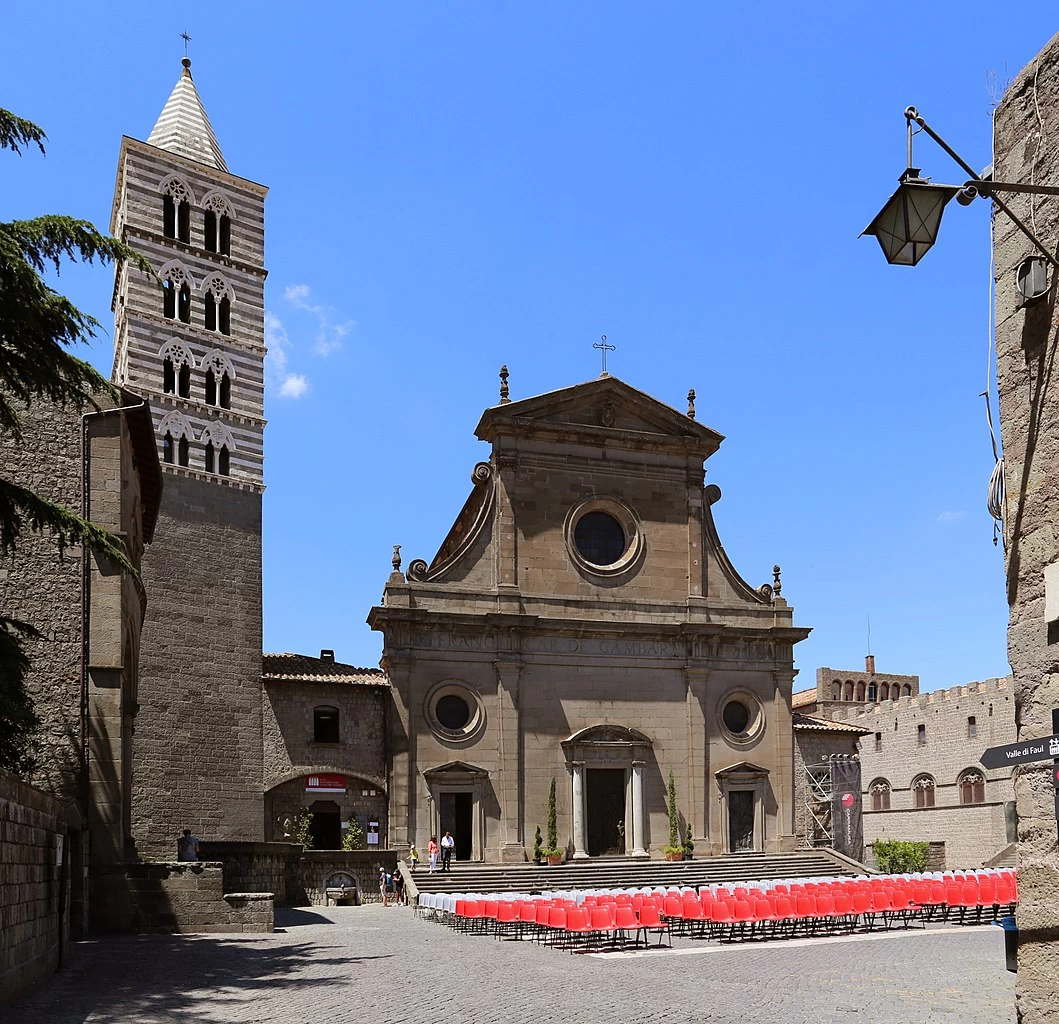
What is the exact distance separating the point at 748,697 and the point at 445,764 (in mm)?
10424

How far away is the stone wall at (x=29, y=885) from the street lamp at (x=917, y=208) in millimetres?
9673

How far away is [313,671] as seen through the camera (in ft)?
123

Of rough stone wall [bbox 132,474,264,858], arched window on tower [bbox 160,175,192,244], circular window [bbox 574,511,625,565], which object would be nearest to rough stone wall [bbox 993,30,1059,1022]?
rough stone wall [bbox 132,474,264,858]

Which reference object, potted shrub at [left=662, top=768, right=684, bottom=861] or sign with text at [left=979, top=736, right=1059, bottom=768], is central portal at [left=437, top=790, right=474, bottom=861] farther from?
sign with text at [left=979, top=736, right=1059, bottom=768]

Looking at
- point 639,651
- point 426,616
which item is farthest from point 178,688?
point 639,651

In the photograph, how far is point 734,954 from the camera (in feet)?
61.0

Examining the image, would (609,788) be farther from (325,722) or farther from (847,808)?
(847,808)

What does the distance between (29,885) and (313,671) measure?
78.6ft

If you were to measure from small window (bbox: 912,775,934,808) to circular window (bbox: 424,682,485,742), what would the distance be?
2244 cm

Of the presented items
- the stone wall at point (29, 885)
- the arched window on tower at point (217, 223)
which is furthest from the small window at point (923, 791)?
the stone wall at point (29, 885)

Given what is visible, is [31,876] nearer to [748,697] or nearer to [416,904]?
[416,904]

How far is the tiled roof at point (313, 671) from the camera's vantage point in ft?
119

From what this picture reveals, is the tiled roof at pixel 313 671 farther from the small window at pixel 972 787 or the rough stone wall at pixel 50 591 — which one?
the small window at pixel 972 787

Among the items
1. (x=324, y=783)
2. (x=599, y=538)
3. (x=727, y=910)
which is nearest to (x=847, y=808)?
(x=599, y=538)
